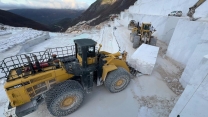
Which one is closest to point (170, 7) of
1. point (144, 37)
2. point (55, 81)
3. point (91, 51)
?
point (144, 37)

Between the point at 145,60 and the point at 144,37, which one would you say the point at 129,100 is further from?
the point at 144,37

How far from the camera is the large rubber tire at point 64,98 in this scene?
3322mm

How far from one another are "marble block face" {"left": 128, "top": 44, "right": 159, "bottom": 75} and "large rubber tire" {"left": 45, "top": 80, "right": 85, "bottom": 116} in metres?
3.20

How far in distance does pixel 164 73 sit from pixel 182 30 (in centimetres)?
283

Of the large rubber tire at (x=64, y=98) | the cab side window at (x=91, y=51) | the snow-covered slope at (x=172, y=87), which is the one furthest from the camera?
the cab side window at (x=91, y=51)

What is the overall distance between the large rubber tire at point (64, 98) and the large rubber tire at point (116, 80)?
41.8 inches

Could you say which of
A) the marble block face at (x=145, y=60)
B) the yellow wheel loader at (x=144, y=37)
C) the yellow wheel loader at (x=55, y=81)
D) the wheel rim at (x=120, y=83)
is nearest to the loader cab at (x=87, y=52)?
the yellow wheel loader at (x=55, y=81)

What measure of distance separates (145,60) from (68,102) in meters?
3.89

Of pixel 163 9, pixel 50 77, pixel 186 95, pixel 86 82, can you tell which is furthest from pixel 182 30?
pixel 163 9

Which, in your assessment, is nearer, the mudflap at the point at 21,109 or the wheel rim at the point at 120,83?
the mudflap at the point at 21,109

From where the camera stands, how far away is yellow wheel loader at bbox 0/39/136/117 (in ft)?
10.1

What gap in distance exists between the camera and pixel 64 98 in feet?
11.2

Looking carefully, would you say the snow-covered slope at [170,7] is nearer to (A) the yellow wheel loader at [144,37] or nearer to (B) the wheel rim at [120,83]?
(A) the yellow wheel loader at [144,37]

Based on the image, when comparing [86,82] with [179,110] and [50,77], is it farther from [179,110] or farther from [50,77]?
[179,110]
